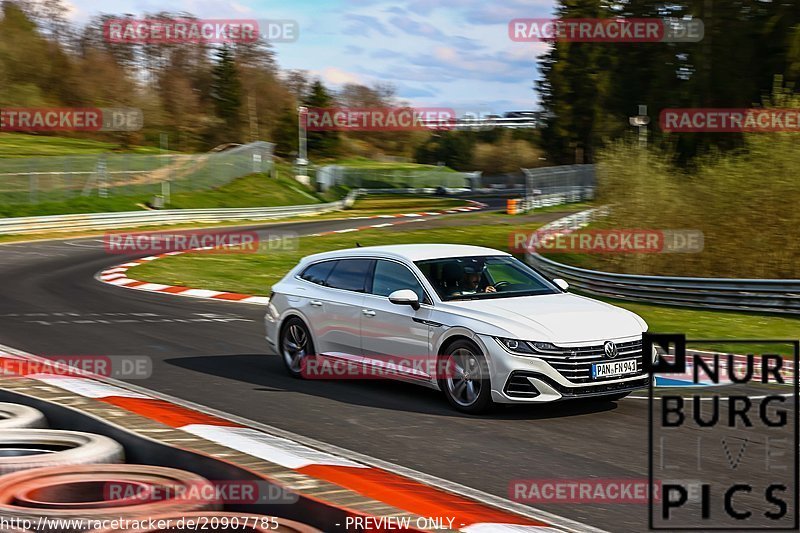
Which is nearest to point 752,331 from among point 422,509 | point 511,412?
point 511,412

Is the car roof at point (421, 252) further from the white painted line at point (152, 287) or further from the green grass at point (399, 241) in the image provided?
the white painted line at point (152, 287)

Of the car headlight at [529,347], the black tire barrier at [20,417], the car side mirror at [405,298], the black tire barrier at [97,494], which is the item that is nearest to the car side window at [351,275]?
the car side mirror at [405,298]

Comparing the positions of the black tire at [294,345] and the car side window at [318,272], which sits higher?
the car side window at [318,272]

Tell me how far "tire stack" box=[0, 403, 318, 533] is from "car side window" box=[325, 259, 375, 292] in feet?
15.3

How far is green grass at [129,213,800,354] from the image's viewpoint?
16.7 m

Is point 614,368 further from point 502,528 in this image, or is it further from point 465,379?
point 502,528

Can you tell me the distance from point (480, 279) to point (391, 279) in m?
0.91

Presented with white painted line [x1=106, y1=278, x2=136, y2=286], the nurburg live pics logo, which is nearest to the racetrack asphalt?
the nurburg live pics logo

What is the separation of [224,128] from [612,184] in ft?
231

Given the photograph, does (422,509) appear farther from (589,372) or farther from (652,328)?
(652,328)

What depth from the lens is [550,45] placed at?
9250 cm

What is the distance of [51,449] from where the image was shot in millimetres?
6324

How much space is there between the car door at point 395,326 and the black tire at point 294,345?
1.03 metres

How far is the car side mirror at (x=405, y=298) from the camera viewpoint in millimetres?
9773
